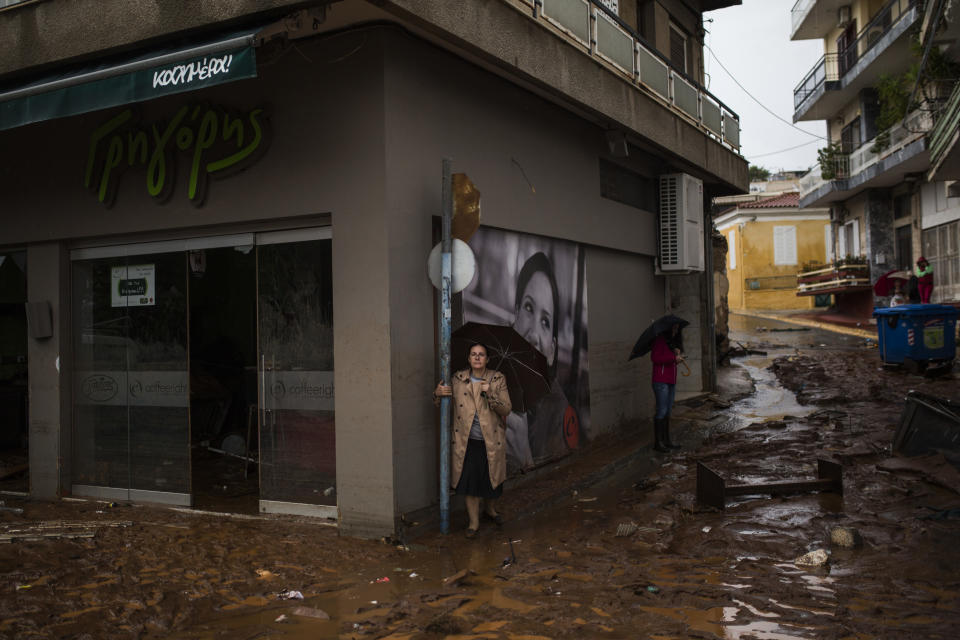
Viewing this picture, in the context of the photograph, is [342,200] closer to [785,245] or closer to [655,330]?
[655,330]

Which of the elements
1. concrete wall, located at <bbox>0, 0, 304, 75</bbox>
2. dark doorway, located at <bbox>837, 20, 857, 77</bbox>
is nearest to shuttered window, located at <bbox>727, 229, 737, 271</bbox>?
dark doorway, located at <bbox>837, 20, 857, 77</bbox>

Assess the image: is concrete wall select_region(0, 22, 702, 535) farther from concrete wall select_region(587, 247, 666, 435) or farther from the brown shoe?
concrete wall select_region(587, 247, 666, 435)

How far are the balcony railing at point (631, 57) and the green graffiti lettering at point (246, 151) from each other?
3.30 m

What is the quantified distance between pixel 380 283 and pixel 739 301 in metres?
37.9

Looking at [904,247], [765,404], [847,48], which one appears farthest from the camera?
[847,48]

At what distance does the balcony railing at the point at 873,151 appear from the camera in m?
23.7

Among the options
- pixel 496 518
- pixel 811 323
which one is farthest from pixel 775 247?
pixel 496 518

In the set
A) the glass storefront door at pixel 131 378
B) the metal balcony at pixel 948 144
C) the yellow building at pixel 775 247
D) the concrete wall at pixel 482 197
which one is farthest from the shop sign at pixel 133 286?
the yellow building at pixel 775 247

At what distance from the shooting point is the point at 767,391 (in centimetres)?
1585

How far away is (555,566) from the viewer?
5.84 m

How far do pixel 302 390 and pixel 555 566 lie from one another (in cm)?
300

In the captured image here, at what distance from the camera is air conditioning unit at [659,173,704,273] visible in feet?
43.9

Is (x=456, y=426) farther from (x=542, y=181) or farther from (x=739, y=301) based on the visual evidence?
(x=739, y=301)

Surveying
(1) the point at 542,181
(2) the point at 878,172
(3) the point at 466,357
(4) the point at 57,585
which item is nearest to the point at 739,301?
(2) the point at 878,172
